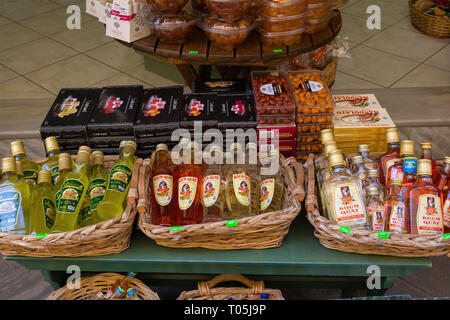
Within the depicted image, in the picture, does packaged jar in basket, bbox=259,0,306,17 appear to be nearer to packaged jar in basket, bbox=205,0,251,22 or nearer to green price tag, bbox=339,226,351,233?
packaged jar in basket, bbox=205,0,251,22

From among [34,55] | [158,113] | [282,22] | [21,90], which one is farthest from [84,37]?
[282,22]

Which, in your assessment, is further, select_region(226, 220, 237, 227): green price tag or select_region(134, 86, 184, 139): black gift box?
select_region(134, 86, 184, 139): black gift box

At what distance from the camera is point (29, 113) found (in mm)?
2467

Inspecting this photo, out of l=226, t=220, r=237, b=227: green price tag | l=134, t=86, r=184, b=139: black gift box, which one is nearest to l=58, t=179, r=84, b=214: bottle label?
l=134, t=86, r=184, b=139: black gift box

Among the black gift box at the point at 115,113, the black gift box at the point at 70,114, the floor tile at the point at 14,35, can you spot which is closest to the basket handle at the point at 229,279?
the black gift box at the point at 115,113

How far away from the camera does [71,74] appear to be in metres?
3.50

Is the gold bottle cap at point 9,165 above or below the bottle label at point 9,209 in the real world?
above

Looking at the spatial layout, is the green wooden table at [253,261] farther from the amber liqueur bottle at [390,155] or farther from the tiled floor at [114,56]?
the tiled floor at [114,56]

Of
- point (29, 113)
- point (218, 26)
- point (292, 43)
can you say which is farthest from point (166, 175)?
point (29, 113)

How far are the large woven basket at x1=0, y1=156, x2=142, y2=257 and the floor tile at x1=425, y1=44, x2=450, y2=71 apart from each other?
3.02 m

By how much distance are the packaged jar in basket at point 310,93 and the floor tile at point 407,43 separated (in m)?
2.13

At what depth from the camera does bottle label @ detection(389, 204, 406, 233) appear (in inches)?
54.2

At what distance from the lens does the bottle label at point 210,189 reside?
1447 mm

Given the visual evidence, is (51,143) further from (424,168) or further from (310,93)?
(424,168)
